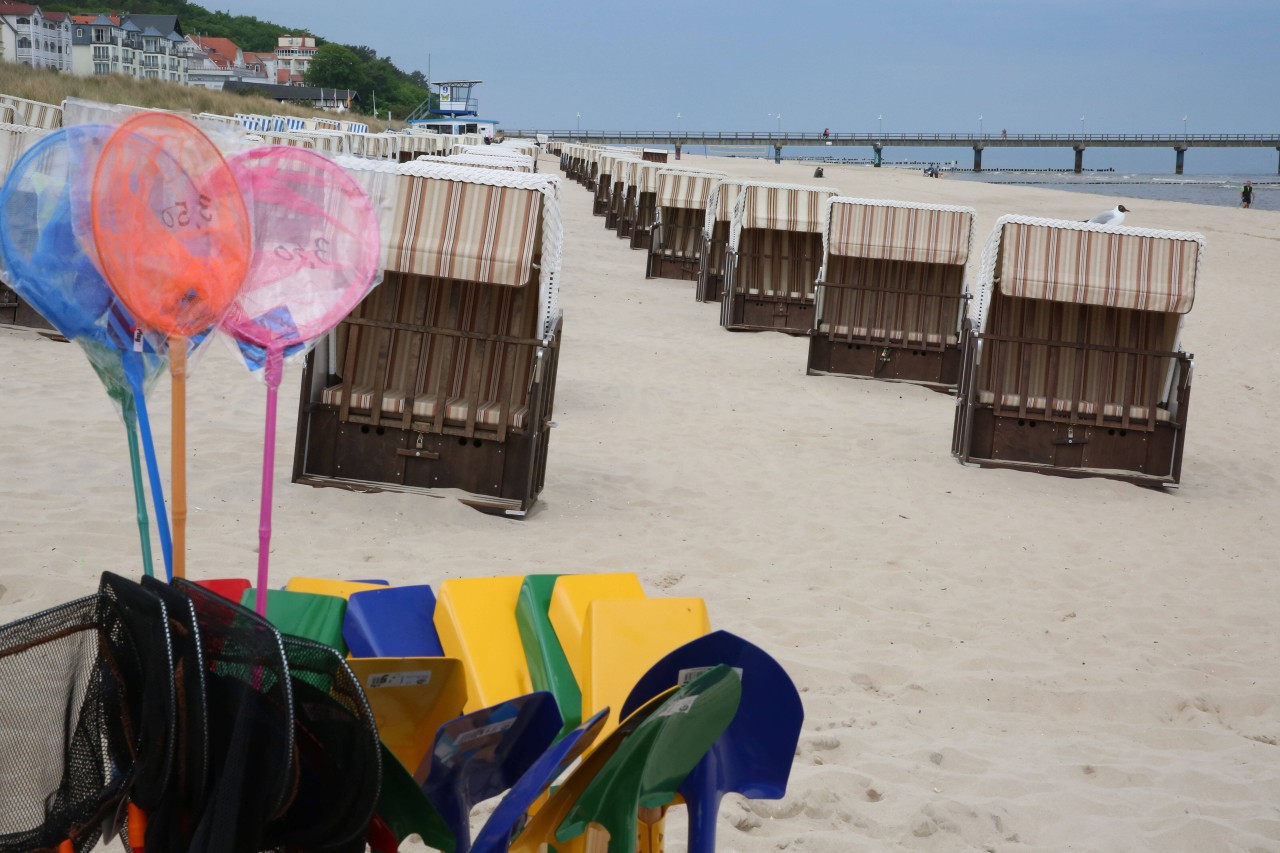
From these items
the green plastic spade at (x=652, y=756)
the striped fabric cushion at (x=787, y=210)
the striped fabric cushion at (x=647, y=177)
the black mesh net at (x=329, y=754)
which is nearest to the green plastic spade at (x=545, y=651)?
the green plastic spade at (x=652, y=756)

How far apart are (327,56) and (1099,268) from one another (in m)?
124

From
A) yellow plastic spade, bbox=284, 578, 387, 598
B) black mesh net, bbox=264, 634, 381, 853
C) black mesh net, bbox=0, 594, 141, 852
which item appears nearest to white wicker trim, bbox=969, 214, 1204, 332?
yellow plastic spade, bbox=284, 578, 387, 598

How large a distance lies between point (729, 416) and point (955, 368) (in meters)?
3.28

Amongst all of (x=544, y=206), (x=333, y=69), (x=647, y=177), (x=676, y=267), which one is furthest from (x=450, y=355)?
(x=333, y=69)

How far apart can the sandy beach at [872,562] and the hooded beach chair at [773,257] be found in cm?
382

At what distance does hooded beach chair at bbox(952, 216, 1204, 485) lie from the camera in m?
8.16

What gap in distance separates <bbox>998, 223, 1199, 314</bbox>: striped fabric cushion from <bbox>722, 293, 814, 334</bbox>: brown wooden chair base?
239 inches

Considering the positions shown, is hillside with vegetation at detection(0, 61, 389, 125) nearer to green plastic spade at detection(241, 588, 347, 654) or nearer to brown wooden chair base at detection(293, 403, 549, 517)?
brown wooden chair base at detection(293, 403, 549, 517)

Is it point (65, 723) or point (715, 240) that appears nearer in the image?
point (65, 723)

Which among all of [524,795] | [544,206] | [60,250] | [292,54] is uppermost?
[292,54]

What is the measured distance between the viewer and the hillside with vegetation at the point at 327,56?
123 m

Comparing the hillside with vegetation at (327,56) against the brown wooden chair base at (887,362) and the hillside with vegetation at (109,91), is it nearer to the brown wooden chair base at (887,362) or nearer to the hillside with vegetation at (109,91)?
the hillside with vegetation at (109,91)

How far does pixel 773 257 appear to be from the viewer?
1451cm

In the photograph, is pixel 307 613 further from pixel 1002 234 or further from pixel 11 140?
pixel 11 140
